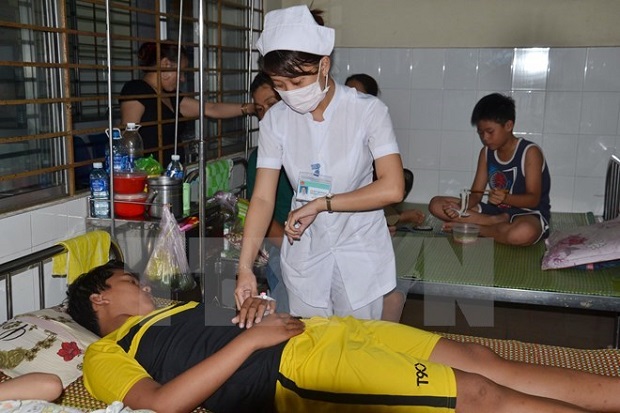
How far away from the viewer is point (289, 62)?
1923mm

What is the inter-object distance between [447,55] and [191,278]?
8.88 ft

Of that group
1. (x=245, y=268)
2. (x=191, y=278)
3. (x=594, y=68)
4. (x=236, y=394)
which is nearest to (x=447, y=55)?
(x=594, y=68)

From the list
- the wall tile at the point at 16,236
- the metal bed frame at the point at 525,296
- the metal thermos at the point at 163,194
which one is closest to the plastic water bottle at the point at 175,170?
the metal thermos at the point at 163,194

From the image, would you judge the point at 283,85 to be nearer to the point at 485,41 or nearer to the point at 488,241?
the point at 488,241

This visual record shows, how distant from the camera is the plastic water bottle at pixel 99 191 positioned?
9.05 feet

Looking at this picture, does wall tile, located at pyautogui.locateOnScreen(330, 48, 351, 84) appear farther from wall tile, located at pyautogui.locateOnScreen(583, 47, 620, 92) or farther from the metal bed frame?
the metal bed frame

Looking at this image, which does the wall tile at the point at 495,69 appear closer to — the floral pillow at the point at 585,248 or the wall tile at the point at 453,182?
the wall tile at the point at 453,182

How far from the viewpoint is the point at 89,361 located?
1801mm

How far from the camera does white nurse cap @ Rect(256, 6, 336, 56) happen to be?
189 cm

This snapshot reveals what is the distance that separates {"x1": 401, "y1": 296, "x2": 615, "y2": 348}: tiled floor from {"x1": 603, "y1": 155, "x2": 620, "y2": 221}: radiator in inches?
25.9

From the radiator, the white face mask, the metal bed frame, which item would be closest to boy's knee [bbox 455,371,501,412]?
the white face mask

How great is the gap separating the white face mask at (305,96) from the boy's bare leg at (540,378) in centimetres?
84

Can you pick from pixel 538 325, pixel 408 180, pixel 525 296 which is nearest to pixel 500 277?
pixel 525 296

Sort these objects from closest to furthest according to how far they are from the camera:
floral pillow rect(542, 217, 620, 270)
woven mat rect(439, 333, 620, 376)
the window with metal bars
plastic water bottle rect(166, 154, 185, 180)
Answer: woven mat rect(439, 333, 620, 376), the window with metal bars, plastic water bottle rect(166, 154, 185, 180), floral pillow rect(542, 217, 620, 270)
